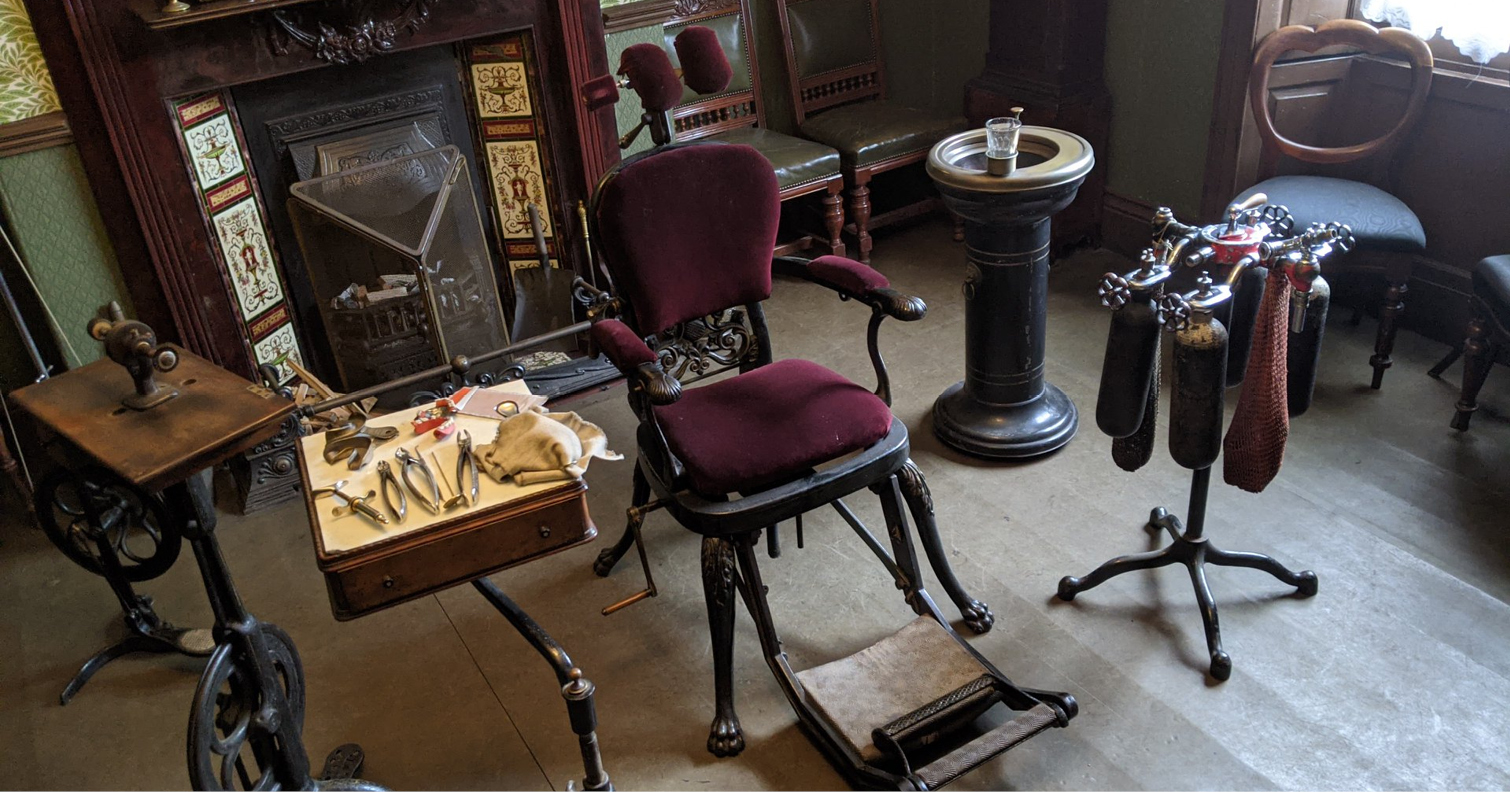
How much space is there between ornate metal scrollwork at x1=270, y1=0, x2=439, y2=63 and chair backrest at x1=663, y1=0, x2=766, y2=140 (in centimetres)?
129

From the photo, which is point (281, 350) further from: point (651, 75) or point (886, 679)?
point (886, 679)

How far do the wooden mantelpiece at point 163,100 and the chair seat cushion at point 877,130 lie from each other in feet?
4.15

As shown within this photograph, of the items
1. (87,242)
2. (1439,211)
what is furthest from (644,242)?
(1439,211)

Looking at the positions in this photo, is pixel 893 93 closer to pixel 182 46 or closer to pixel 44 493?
pixel 182 46

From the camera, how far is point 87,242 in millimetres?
3170

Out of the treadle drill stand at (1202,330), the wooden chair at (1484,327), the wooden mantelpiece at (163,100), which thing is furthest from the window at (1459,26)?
the wooden mantelpiece at (163,100)

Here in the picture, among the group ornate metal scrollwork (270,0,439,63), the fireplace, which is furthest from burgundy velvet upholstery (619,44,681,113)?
ornate metal scrollwork (270,0,439,63)

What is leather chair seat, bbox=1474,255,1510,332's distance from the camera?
294cm

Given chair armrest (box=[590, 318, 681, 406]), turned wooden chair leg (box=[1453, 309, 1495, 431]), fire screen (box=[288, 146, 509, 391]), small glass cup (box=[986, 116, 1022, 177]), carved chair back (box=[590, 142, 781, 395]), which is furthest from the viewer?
fire screen (box=[288, 146, 509, 391])

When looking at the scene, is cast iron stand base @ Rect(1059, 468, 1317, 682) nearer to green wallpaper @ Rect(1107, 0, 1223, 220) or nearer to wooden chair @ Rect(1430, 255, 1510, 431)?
wooden chair @ Rect(1430, 255, 1510, 431)

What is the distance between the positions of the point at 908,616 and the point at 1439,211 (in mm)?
2421

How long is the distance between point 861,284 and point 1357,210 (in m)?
1.84

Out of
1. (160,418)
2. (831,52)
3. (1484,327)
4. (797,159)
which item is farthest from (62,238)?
(1484,327)

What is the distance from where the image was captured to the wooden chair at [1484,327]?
2.96 m
